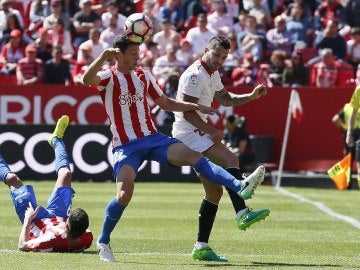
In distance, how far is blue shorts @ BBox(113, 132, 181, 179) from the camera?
11172mm

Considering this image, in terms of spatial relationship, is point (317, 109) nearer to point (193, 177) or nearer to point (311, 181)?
point (311, 181)

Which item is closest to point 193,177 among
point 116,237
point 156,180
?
point 156,180

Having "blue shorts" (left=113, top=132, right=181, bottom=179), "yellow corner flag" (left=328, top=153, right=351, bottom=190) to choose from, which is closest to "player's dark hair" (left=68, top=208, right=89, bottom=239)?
"blue shorts" (left=113, top=132, right=181, bottom=179)

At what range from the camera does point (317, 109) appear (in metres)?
24.6

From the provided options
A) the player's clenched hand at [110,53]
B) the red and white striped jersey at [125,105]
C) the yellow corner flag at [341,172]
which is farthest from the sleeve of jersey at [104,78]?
the yellow corner flag at [341,172]

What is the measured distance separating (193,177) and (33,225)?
11.9 metres

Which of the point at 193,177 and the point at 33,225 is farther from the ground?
the point at 33,225

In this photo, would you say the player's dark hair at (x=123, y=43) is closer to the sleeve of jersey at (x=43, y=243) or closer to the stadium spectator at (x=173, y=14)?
the sleeve of jersey at (x=43, y=243)

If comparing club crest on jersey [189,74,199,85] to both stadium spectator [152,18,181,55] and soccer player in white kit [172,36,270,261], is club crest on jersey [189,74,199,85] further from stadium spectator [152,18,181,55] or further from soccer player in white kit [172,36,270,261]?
stadium spectator [152,18,181,55]

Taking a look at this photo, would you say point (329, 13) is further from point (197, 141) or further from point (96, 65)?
point (96, 65)

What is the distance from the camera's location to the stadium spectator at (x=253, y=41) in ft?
86.8

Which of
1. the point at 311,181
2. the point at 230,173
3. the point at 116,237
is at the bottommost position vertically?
the point at 311,181

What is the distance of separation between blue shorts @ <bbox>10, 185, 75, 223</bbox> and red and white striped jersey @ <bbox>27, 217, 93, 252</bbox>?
0.12 meters

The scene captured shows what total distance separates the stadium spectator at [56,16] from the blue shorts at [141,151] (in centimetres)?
1593
